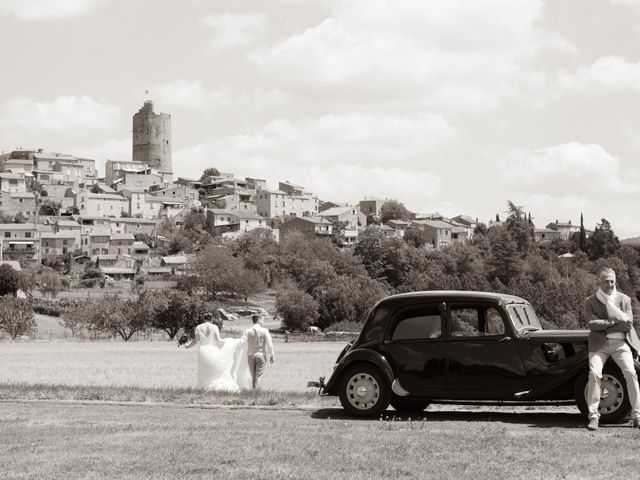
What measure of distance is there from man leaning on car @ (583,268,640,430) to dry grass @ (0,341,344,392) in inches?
390

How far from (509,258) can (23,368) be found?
12581 centimetres

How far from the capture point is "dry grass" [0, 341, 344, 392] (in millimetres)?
26703

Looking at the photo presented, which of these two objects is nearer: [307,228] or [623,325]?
[623,325]

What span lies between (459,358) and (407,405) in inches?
56.7

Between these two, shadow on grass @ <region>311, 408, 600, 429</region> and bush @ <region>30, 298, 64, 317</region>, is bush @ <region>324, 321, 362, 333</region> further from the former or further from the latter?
shadow on grass @ <region>311, 408, 600, 429</region>

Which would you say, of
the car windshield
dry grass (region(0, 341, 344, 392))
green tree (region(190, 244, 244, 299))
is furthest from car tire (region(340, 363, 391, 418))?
green tree (region(190, 244, 244, 299))

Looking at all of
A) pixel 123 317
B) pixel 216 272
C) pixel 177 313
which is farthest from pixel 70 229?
pixel 177 313

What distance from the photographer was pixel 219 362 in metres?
18.7

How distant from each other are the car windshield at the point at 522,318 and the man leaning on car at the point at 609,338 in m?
1.08

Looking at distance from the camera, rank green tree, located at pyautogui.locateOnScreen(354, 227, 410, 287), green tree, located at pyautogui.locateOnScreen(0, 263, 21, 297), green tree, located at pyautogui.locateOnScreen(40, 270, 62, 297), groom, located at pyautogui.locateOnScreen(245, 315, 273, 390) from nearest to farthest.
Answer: groom, located at pyautogui.locateOnScreen(245, 315, 273, 390), green tree, located at pyautogui.locateOnScreen(0, 263, 21, 297), green tree, located at pyautogui.locateOnScreen(40, 270, 62, 297), green tree, located at pyautogui.locateOnScreen(354, 227, 410, 287)

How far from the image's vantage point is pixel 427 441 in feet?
34.9

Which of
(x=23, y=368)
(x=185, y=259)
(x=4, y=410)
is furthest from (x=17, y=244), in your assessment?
(x=4, y=410)

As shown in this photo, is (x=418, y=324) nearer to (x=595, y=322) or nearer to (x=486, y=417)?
(x=486, y=417)

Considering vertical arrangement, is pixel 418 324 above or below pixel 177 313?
above
